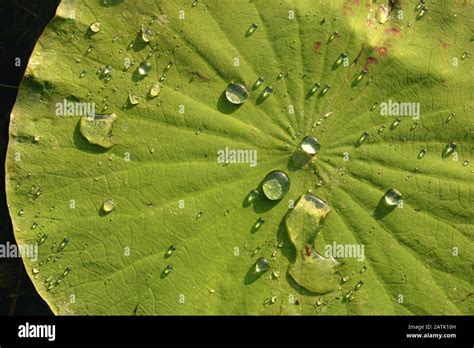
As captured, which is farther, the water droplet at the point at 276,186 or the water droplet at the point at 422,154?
the water droplet at the point at 422,154

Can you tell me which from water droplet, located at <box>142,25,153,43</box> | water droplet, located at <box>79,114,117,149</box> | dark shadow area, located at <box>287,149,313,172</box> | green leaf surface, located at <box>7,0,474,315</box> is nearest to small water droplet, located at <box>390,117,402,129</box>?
green leaf surface, located at <box>7,0,474,315</box>

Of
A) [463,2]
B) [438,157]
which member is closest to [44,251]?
[438,157]

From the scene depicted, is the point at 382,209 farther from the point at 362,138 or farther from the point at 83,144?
the point at 83,144

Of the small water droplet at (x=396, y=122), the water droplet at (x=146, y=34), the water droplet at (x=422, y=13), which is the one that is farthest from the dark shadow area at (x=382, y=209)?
the water droplet at (x=146, y=34)

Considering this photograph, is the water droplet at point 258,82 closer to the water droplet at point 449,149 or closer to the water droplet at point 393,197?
the water droplet at point 393,197

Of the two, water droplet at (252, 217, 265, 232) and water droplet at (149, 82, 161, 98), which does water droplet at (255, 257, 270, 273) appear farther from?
water droplet at (149, 82, 161, 98)

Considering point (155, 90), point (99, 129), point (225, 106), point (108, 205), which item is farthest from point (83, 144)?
point (225, 106)
